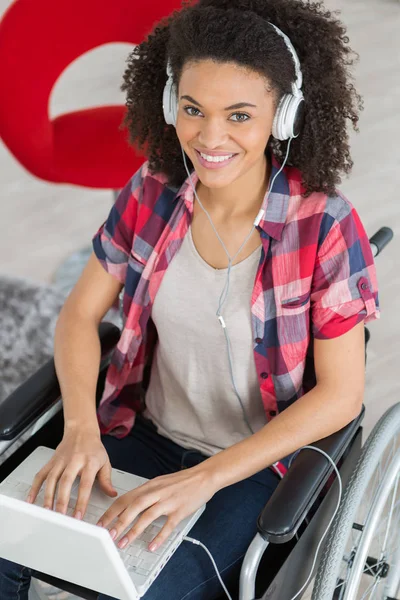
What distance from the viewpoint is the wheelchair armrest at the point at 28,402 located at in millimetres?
1563

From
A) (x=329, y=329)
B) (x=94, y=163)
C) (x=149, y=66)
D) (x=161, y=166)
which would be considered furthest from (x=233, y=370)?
(x=94, y=163)

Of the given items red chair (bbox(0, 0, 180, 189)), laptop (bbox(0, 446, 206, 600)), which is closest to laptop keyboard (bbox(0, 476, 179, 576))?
laptop (bbox(0, 446, 206, 600))

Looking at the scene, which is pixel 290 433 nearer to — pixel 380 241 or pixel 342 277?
pixel 342 277

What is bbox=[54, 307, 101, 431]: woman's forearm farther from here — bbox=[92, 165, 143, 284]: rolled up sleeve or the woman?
bbox=[92, 165, 143, 284]: rolled up sleeve

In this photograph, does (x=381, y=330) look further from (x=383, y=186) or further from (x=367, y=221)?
(x=383, y=186)

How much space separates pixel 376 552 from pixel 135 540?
88 centimetres

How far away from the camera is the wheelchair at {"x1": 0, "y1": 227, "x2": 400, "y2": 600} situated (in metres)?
1.38

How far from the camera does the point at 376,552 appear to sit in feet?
6.93

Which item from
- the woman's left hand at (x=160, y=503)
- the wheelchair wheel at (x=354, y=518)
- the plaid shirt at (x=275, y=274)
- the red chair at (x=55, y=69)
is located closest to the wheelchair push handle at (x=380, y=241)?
the plaid shirt at (x=275, y=274)

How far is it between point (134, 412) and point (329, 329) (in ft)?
1.59

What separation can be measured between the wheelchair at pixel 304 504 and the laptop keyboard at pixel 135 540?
0.26 feet

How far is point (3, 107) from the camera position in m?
2.57

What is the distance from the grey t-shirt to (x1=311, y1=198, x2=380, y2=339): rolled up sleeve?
5.3 inches

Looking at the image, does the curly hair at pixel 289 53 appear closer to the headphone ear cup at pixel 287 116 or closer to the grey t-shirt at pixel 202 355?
the headphone ear cup at pixel 287 116
